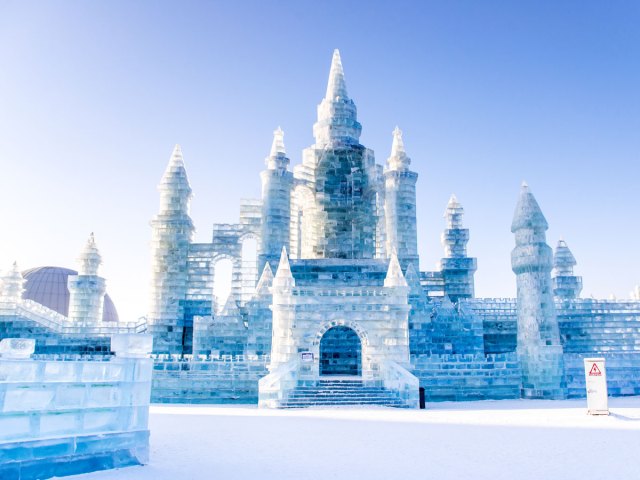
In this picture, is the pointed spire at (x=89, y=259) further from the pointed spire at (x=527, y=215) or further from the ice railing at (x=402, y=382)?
the pointed spire at (x=527, y=215)

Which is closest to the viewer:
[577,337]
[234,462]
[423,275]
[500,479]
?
[500,479]

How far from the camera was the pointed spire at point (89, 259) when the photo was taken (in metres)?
42.0

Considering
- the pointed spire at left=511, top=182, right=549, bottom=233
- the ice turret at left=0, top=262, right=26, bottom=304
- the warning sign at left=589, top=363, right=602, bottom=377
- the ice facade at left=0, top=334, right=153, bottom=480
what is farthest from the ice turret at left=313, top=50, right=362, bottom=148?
the ice facade at left=0, top=334, right=153, bottom=480

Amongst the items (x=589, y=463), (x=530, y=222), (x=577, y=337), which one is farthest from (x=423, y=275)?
(x=589, y=463)

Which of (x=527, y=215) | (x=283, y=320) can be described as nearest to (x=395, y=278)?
(x=283, y=320)

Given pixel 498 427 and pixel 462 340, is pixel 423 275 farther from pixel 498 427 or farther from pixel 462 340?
pixel 498 427

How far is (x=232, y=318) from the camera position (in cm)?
3025

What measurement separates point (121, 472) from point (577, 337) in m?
31.6

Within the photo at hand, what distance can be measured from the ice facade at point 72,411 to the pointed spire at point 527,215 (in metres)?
21.9

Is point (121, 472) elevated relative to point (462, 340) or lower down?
lower down

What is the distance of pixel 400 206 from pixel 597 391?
24104mm

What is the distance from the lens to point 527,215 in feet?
92.5

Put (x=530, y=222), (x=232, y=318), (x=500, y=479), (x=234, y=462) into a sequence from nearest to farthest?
1. (x=500, y=479)
2. (x=234, y=462)
3. (x=530, y=222)
4. (x=232, y=318)

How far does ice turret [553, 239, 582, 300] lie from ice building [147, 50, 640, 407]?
0.36 feet
